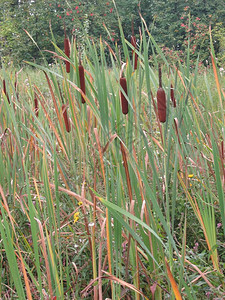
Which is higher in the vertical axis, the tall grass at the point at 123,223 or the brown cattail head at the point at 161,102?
the brown cattail head at the point at 161,102

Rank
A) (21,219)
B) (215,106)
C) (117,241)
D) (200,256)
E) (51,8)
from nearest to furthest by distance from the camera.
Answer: (117,241) → (200,256) → (21,219) → (215,106) → (51,8)

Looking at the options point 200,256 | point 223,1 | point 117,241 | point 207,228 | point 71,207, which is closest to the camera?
point 117,241

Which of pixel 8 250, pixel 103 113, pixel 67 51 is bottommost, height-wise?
pixel 8 250

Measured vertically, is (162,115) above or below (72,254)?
above

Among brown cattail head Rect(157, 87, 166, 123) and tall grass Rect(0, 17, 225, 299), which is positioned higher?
brown cattail head Rect(157, 87, 166, 123)

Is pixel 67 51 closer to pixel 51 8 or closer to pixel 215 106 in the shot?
pixel 215 106

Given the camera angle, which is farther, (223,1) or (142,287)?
(223,1)

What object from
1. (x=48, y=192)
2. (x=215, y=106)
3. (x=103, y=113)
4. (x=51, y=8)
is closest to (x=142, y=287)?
(x=48, y=192)

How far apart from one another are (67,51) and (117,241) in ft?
2.75

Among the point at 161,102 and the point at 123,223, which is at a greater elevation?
the point at 161,102

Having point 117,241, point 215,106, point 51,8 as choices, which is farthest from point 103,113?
point 51,8

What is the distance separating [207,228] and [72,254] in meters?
0.46

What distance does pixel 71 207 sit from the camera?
1.53 m

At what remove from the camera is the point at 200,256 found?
1143 mm
